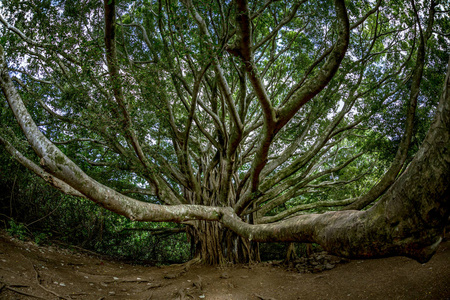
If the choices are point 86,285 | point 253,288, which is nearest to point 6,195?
point 86,285

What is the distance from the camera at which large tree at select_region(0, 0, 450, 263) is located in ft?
5.28

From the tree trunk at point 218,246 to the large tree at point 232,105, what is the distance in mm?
29

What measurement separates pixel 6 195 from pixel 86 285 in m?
3.52

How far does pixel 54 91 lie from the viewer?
5.02 metres

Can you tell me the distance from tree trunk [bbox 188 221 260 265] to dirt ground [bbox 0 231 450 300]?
367 mm

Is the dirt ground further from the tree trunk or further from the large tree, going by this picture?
the large tree

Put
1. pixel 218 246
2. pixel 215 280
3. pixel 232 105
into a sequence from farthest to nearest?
1. pixel 218 246
2. pixel 215 280
3. pixel 232 105

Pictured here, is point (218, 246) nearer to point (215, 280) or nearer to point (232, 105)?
point (215, 280)

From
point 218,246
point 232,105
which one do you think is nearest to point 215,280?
point 218,246

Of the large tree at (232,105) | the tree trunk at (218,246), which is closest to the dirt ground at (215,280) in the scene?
the tree trunk at (218,246)

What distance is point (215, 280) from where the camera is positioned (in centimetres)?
472

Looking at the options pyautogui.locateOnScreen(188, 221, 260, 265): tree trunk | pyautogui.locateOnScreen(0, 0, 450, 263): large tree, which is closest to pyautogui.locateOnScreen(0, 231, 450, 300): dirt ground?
pyautogui.locateOnScreen(188, 221, 260, 265): tree trunk

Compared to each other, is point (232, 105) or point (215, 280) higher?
point (232, 105)

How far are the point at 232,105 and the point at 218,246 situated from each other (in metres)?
3.73
